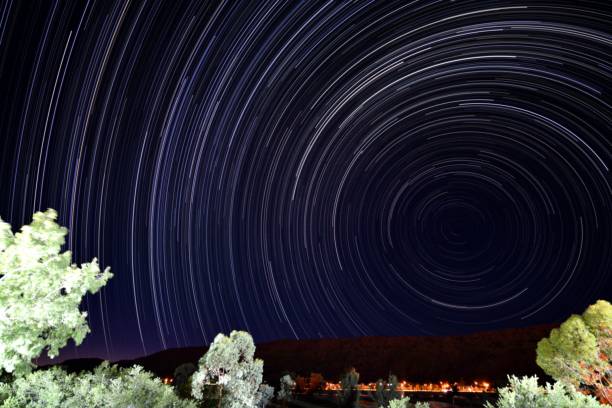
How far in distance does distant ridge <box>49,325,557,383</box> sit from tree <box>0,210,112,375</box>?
56.9m

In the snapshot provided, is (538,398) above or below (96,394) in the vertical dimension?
below

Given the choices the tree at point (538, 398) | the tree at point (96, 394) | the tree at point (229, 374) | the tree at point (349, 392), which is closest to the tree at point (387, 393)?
the tree at point (349, 392)

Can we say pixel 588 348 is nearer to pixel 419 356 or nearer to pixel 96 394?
pixel 96 394

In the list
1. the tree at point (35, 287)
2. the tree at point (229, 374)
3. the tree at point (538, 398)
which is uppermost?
the tree at point (35, 287)

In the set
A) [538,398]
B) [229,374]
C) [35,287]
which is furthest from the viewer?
[229,374]

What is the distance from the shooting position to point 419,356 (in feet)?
218

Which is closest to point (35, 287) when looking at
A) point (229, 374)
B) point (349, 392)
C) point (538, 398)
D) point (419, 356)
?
point (229, 374)

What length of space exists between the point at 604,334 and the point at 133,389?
26.3 metres

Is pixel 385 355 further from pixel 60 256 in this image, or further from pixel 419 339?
pixel 60 256

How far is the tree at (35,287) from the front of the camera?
928 cm

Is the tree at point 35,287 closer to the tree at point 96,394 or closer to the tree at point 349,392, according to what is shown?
the tree at point 96,394

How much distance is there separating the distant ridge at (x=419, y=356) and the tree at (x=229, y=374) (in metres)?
48.0

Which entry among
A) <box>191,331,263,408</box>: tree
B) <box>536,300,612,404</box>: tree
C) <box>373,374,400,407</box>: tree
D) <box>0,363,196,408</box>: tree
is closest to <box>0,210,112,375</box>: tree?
<box>0,363,196,408</box>: tree

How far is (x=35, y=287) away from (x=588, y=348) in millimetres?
28851
